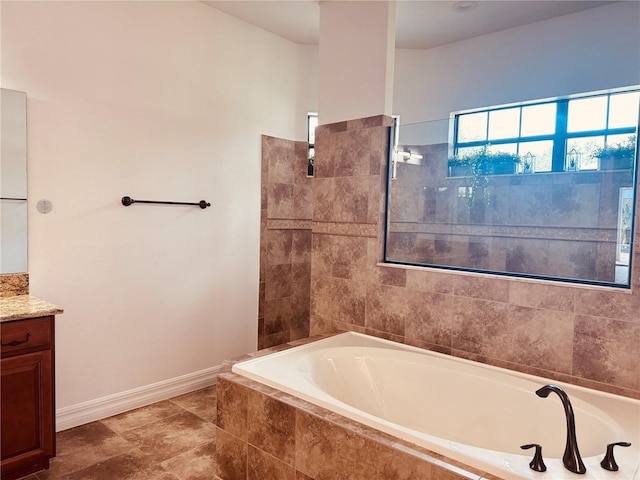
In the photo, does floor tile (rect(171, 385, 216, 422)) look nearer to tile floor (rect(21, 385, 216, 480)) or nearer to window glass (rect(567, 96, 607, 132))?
tile floor (rect(21, 385, 216, 480))

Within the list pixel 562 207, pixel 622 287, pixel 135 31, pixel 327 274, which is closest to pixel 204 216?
pixel 327 274

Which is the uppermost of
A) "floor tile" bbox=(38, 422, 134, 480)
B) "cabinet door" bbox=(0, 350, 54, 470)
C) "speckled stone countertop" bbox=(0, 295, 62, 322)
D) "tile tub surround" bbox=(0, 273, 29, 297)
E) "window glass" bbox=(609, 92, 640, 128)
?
"window glass" bbox=(609, 92, 640, 128)

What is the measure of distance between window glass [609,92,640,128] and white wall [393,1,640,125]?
3.44 ft

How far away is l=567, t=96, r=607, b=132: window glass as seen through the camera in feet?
7.06

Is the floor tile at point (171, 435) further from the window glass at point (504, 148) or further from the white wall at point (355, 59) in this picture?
the window glass at point (504, 148)

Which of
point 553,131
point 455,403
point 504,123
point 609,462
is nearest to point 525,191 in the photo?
point 553,131

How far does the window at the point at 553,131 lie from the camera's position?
209 cm

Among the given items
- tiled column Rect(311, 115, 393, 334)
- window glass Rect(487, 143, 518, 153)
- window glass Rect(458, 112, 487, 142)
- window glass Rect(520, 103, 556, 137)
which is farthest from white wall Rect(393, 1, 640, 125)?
tiled column Rect(311, 115, 393, 334)

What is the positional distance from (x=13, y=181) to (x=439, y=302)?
8.09 ft

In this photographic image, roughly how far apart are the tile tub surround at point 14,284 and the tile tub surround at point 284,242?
68.9 inches

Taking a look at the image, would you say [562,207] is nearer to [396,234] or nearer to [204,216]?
[396,234]

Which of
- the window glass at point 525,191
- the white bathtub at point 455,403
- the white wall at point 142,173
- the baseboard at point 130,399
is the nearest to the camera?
the white bathtub at point 455,403

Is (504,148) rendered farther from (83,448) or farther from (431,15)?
(83,448)

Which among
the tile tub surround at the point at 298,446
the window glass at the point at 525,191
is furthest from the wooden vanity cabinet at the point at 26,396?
the window glass at the point at 525,191
